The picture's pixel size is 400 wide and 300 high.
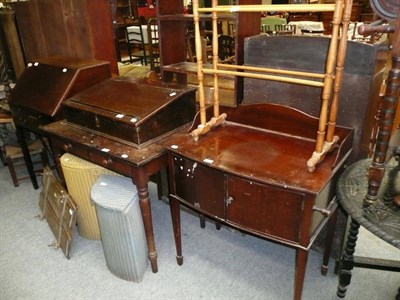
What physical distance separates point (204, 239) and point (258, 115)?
1033 mm

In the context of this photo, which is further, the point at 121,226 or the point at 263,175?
the point at 121,226

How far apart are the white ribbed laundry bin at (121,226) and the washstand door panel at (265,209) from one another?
60 centimetres

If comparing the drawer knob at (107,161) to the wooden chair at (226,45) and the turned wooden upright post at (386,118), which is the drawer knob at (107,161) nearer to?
the turned wooden upright post at (386,118)

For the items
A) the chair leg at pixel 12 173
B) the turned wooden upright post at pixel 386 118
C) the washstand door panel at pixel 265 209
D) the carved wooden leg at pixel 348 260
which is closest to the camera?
the turned wooden upright post at pixel 386 118

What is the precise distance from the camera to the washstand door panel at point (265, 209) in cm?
130

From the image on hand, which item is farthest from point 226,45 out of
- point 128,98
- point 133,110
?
point 133,110

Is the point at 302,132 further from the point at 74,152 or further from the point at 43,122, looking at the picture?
the point at 43,122

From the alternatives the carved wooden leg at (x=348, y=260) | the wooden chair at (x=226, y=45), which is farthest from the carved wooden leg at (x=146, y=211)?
the wooden chair at (x=226, y=45)

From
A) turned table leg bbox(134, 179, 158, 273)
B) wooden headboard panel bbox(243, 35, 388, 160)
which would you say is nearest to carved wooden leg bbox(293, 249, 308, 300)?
wooden headboard panel bbox(243, 35, 388, 160)

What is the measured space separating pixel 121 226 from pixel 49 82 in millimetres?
1268

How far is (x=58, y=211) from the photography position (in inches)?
90.3

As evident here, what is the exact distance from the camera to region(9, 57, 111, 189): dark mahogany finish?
2229 mm

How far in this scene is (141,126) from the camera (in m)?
1.73

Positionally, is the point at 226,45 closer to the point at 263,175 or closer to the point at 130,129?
the point at 130,129
